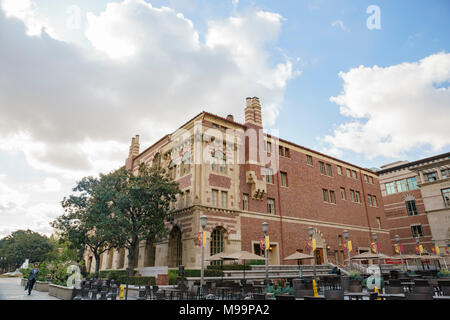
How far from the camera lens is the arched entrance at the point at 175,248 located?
93.4ft

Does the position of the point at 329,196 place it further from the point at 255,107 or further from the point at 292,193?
the point at 255,107

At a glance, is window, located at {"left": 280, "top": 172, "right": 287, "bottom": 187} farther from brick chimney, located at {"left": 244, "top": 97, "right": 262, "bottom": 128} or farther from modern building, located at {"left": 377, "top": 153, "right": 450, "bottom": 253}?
modern building, located at {"left": 377, "top": 153, "right": 450, "bottom": 253}

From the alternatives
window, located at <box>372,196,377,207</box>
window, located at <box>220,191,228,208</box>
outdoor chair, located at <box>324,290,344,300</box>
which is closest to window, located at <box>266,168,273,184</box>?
window, located at <box>220,191,228,208</box>

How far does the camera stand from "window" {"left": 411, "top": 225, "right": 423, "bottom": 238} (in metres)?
50.4

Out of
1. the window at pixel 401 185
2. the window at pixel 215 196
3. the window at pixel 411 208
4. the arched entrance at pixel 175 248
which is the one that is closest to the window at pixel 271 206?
the window at pixel 215 196

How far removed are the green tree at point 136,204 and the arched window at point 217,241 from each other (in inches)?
177

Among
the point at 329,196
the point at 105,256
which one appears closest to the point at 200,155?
the point at 329,196

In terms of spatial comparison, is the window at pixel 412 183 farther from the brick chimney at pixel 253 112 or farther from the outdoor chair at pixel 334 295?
the outdoor chair at pixel 334 295

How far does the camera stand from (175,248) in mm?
29297

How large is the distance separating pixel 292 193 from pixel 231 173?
9803 mm

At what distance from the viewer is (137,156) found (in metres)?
42.6

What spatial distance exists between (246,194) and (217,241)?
6230 mm

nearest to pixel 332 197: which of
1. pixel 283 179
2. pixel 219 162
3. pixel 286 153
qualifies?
pixel 283 179

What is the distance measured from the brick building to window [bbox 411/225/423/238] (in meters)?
14.1
